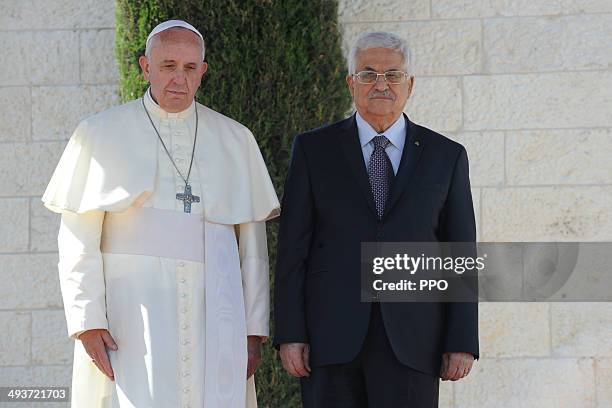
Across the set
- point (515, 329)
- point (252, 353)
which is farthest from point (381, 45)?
point (515, 329)

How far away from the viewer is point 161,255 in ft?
14.5

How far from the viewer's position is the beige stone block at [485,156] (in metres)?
6.45

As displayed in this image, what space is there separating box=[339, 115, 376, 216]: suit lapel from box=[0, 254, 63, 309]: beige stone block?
2668mm

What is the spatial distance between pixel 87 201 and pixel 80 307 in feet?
1.36

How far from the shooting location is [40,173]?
668 centimetres

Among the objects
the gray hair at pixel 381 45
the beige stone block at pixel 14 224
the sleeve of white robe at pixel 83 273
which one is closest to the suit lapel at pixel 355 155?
the gray hair at pixel 381 45

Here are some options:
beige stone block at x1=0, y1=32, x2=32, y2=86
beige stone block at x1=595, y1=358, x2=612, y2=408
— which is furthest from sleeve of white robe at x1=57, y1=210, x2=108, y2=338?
beige stone block at x1=595, y1=358, x2=612, y2=408

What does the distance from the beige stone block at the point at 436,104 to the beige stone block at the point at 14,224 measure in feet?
7.35

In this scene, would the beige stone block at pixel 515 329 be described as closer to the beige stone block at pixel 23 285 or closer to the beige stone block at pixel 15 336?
the beige stone block at pixel 23 285

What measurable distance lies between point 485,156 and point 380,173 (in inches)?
83.1

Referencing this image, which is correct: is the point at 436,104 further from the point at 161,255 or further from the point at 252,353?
the point at 161,255

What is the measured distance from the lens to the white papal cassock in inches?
171

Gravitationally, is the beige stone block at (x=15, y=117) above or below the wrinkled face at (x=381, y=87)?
above

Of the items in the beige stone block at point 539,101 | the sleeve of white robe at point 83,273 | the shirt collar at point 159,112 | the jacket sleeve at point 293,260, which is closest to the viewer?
the sleeve of white robe at point 83,273
